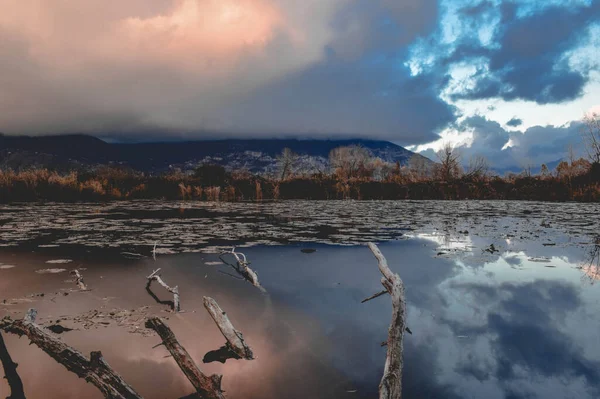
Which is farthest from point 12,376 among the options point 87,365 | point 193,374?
point 193,374

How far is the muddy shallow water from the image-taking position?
3.32 metres

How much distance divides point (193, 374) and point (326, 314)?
7.92ft

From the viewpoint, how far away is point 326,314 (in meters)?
4.95

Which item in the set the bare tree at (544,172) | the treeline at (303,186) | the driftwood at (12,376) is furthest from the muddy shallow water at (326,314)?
the bare tree at (544,172)

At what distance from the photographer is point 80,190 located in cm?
2805

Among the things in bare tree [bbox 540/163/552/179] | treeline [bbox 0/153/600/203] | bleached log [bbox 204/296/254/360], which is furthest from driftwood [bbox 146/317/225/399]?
bare tree [bbox 540/163/552/179]

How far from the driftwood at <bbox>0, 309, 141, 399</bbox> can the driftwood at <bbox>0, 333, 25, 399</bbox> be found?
278mm

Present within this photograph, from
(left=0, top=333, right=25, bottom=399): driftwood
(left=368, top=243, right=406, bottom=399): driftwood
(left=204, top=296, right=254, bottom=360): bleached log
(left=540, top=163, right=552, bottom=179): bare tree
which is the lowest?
(left=0, top=333, right=25, bottom=399): driftwood

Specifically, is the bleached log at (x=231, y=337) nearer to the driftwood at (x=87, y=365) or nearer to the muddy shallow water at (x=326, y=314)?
the muddy shallow water at (x=326, y=314)

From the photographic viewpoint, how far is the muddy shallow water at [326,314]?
10.9ft

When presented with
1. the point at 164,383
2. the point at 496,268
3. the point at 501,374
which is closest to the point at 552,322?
the point at 501,374

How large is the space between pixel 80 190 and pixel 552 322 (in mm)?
30646

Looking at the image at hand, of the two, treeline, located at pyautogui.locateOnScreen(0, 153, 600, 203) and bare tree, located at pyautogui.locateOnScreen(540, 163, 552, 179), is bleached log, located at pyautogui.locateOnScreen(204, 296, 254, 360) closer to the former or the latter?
treeline, located at pyautogui.locateOnScreen(0, 153, 600, 203)

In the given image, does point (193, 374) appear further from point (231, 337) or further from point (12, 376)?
point (12, 376)
